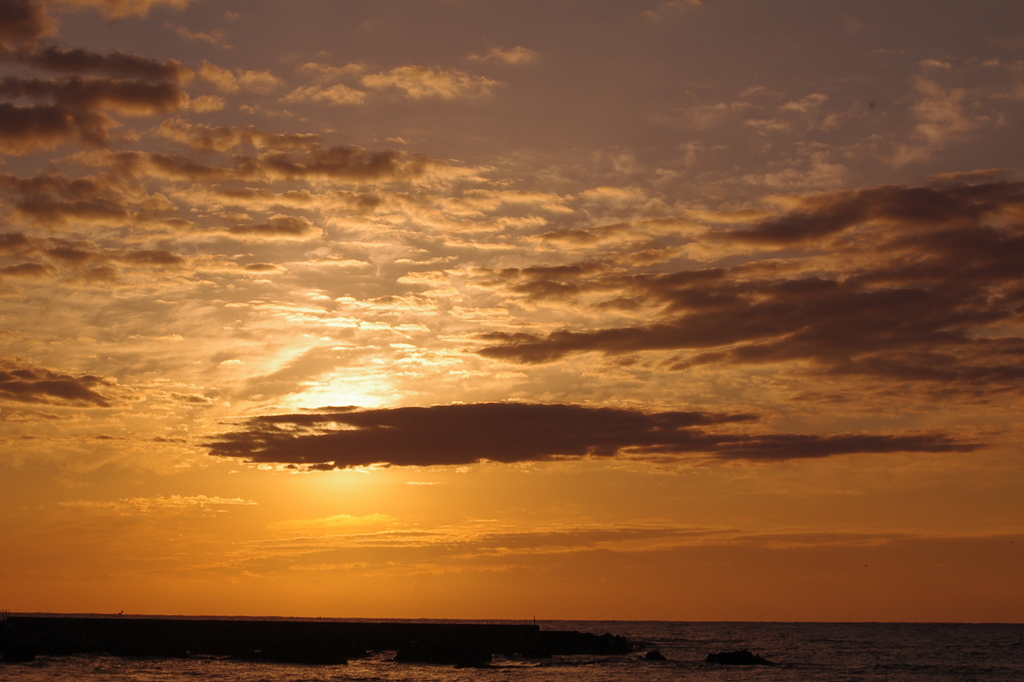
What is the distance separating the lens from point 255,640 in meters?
79.7

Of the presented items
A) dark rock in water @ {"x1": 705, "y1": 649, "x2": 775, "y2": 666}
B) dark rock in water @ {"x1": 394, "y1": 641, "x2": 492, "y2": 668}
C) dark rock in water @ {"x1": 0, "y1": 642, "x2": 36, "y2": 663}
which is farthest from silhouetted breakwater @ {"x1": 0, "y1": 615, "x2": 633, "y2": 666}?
dark rock in water @ {"x1": 705, "y1": 649, "x2": 775, "y2": 666}

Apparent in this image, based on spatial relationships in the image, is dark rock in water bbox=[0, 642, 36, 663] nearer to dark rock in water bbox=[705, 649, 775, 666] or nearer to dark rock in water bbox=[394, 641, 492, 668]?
dark rock in water bbox=[394, 641, 492, 668]

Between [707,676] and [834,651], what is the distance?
53580 mm

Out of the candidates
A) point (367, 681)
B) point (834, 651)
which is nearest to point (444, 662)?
point (367, 681)

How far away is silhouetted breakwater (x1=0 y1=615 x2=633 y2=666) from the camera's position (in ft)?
247

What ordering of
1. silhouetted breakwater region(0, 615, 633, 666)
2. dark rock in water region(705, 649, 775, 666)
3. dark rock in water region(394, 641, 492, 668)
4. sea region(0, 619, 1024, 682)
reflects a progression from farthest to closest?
dark rock in water region(705, 649, 775, 666) < dark rock in water region(394, 641, 492, 668) < silhouetted breakwater region(0, 615, 633, 666) < sea region(0, 619, 1024, 682)

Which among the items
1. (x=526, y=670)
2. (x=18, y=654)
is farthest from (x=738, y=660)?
(x=18, y=654)

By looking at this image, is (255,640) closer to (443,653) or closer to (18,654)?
(443,653)

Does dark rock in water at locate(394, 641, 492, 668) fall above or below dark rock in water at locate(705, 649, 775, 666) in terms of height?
above

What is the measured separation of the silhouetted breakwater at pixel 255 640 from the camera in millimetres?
75312

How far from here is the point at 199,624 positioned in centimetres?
8100

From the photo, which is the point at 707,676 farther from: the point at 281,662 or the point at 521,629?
the point at 281,662

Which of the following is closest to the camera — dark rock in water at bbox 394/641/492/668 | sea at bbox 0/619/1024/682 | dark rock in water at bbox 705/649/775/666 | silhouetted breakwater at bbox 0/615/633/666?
sea at bbox 0/619/1024/682

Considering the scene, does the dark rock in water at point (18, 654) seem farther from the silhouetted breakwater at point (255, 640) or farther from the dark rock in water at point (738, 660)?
the dark rock in water at point (738, 660)
